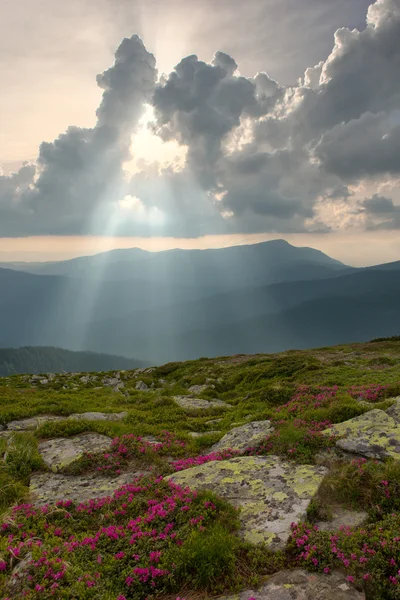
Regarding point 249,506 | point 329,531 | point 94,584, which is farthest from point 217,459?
point 94,584

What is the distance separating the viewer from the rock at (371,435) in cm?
945

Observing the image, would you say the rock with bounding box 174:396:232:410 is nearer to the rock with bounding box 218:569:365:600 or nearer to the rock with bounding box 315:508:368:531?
the rock with bounding box 315:508:368:531

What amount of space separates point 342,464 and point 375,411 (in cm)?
386

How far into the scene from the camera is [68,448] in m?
12.4

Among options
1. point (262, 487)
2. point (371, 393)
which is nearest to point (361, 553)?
point (262, 487)

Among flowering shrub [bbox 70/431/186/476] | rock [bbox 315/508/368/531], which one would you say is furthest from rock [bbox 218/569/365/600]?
flowering shrub [bbox 70/431/186/476]

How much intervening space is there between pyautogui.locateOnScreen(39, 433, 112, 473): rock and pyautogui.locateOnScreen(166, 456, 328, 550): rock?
3848mm

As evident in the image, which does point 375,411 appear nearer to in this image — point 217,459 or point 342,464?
point 342,464

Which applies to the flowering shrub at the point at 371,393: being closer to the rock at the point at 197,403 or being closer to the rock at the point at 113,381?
the rock at the point at 197,403

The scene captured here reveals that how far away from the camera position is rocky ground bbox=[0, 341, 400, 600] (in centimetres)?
586

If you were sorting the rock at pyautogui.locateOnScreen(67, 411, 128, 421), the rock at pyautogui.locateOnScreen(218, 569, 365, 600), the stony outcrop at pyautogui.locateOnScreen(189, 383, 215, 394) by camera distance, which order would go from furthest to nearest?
the stony outcrop at pyautogui.locateOnScreen(189, 383, 215, 394)
the rock at pyautogui.locateOnScreen(67, 411, 128, 421)
the rock at pyautogui.locateOnScreen(218, 569, 365, 600)

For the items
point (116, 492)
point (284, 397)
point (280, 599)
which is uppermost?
point (280, 599)

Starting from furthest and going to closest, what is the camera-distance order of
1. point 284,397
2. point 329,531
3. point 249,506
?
point 284,397 < point 249,506 < point 329,531

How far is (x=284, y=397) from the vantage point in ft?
67.7
